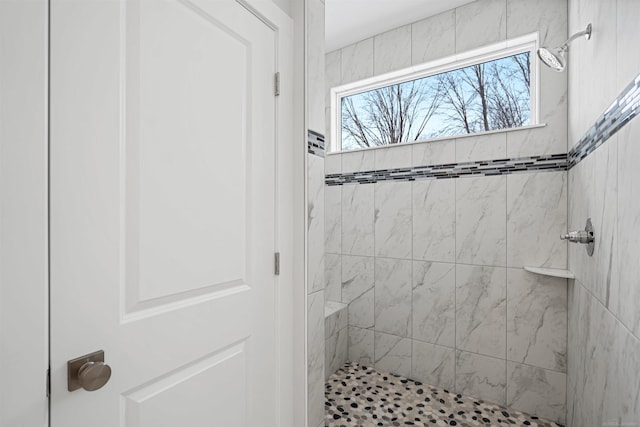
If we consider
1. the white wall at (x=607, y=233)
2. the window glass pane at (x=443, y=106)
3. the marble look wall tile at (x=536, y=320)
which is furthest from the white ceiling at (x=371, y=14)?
the marble look wall tile at (x=536, y=320)

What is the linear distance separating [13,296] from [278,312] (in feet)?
2.70

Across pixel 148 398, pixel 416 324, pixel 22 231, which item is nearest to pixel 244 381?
pixel 148 398

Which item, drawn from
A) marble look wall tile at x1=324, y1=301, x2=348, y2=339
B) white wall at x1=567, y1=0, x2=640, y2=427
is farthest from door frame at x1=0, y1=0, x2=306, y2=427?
marble look wall tile at x1=324, y1=301, x2=348, y2=339

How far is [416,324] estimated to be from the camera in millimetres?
2494

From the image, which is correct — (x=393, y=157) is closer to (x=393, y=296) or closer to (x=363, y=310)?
(x=393, y=296)

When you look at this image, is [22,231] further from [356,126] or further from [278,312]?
[356,126]

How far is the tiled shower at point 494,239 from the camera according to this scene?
3.44 feet

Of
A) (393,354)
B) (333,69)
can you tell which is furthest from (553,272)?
(333,69)

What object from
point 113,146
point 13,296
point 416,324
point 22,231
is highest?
point 113,146

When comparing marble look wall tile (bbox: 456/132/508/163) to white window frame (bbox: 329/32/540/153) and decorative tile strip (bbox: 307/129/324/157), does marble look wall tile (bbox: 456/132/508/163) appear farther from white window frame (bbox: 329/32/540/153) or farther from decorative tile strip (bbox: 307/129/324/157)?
decorative tile strip (bbox: 307/129/324/157)

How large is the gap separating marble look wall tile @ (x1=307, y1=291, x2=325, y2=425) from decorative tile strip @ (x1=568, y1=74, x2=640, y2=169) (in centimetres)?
119

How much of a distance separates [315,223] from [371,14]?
192 cm

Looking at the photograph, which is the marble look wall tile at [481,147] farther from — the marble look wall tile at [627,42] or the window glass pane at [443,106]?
the marble look wall tile at [627,42]

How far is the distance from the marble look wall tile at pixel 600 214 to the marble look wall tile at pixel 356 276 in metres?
1.42
